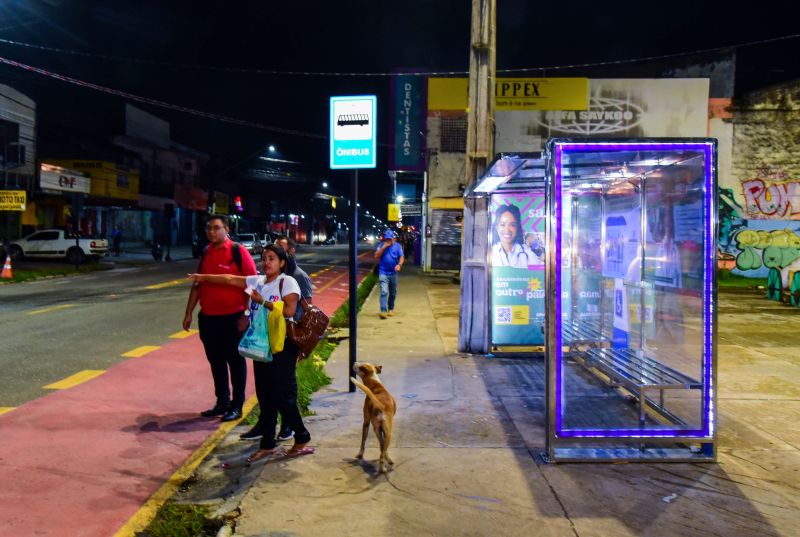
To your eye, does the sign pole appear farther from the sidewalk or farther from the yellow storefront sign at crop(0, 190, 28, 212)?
the yellow storefront sign at crop(0, 190, 28, 212)

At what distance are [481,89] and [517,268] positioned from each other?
263 cm

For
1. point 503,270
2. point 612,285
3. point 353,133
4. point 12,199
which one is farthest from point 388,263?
point 12,199

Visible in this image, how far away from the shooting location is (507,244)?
866 cm

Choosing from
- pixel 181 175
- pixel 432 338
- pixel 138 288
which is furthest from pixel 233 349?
pixel 181 175

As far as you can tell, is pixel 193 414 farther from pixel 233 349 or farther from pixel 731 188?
pixel 731 188

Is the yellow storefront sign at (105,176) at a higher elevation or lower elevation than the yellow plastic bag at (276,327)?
higher

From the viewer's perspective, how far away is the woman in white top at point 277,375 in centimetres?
473

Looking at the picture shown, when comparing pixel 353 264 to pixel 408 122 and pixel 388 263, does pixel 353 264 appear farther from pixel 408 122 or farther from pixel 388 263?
pixel 408 122

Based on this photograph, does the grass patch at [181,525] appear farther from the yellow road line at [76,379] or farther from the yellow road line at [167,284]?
the yellow road line at [167,284]

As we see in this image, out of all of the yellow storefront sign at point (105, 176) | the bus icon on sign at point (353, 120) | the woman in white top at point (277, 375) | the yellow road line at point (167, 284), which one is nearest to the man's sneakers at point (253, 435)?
the woman in white top at point (277, 375)

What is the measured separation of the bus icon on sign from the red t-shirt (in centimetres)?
185

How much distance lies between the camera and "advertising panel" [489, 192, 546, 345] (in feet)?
28.0

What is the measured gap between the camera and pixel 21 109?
30.6 metres

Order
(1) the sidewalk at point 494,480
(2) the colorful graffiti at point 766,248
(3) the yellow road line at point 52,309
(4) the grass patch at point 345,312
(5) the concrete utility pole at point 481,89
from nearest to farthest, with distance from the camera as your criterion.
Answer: (1) the sidewalk at point 494,480, (5) the concrete utility pole at point 481,89, (4) the grass patch at point 345,312, (3) the yellow road line at point 52,309, (2) the colorful graffiti at point 766,248
